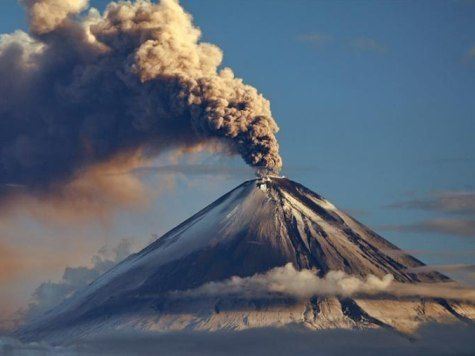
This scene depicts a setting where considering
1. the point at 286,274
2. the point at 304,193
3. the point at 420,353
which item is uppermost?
the point at 304,193

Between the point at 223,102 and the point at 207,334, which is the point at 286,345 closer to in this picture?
the point at 207,334

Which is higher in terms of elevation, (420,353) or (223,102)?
(223,102)

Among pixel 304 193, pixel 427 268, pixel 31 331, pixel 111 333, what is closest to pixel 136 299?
pixel 111 333

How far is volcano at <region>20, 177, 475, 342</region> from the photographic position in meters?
88.9

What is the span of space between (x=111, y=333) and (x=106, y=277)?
1272 centimetres

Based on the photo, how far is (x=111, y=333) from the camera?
88.3m

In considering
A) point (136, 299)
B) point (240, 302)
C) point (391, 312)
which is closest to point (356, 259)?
point (391, 312)

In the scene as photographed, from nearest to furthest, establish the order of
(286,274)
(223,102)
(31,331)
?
1. (223,102)
2. (286,274)
3. (31,331)

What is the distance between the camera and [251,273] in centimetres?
8988

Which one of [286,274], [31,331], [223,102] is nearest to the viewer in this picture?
[223,102]

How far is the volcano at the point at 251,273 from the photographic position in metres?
88.9

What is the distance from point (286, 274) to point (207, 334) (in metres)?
7.88

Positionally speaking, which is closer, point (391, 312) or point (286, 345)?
point (286, 345)

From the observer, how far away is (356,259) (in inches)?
3720
